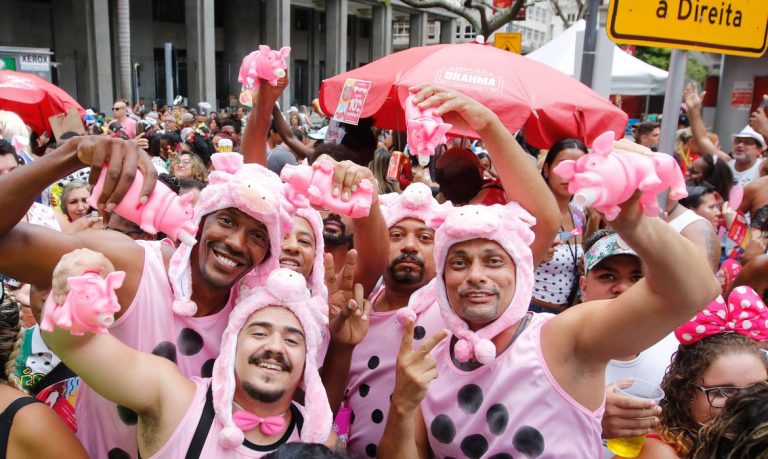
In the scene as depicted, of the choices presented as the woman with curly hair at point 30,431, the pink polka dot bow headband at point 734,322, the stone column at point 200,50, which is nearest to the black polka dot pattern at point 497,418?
the pink polka dot bow headband at point 734,322

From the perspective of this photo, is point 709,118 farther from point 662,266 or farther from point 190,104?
point 662,266

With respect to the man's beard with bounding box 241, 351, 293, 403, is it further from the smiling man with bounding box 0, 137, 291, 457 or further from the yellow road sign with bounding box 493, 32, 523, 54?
the yellow road sign with bounding box 493, 32, 523, 54

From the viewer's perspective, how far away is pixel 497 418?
2234mm

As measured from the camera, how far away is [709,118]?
21078 millimetres

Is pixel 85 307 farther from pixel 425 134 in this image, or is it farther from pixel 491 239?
pixel 491 239

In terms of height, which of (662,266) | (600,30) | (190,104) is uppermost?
(600,30)

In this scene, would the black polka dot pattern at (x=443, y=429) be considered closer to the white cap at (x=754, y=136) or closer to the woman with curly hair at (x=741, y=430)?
the woman with curly hair at (x=741, y=430)

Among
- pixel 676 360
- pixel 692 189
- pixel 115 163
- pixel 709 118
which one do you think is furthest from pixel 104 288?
pixel 709 118

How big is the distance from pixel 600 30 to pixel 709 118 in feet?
56.7

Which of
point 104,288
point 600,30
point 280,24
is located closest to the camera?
point 104,288

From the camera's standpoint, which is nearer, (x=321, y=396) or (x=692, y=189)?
(x=321, y=396)

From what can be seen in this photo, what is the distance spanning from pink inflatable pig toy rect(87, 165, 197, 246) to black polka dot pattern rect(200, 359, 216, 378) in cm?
61

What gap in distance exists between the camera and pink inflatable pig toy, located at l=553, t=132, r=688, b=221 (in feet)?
5.12

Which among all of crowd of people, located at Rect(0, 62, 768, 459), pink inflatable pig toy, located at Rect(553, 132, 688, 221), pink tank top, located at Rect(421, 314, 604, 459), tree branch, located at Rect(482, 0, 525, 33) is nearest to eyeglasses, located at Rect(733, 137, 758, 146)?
crowd of people, located at Rect(0, 62, 768, 459)
